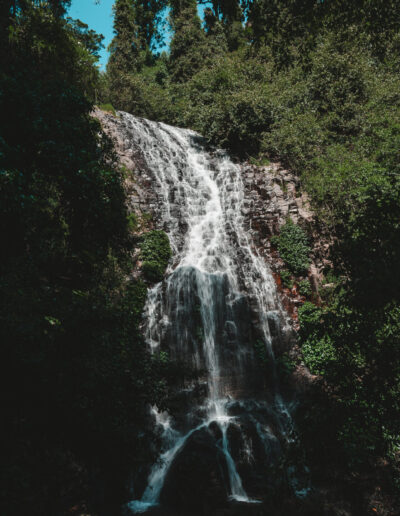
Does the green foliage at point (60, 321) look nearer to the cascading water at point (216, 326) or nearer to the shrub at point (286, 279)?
the cascading water at point (216, 326)

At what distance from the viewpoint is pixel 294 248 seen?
1331 cm

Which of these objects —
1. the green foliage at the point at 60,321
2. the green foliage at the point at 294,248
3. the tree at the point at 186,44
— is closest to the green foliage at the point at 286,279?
the green foliage at the point at 294,248

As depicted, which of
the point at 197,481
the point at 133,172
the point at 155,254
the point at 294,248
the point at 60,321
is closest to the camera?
the point at 60,321

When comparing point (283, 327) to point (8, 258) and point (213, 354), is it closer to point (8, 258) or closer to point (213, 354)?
point (213, 354)

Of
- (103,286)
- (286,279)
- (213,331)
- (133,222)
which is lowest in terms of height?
(213,331)

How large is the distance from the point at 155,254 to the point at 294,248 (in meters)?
5.94

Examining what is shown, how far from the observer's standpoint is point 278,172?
16406 millimetres

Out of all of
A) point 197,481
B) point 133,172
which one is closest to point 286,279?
point 197,481

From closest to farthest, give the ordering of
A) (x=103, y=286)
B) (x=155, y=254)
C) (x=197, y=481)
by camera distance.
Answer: (x=197, y=481) → (x=103, y=286) → (x=155, y=254)

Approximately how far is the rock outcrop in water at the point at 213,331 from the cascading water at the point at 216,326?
3 cm

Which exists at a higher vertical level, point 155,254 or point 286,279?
point 155,254

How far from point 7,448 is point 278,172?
15.8 m

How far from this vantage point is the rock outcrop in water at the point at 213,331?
23.2ft

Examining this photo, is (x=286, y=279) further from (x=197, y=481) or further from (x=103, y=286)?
(x=197, y=481)
